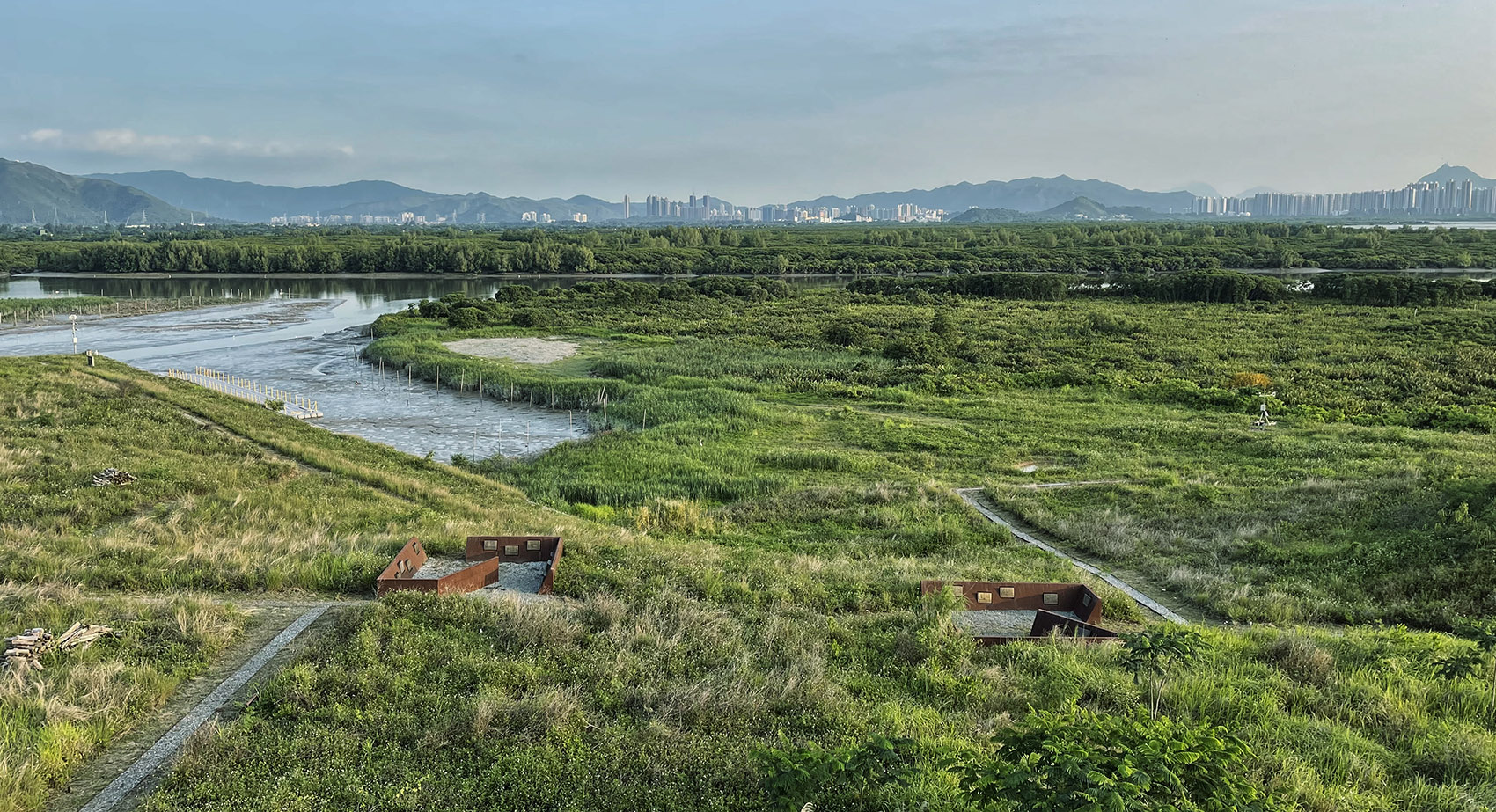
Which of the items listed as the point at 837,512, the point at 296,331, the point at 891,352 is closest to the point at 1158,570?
the point at 837,512

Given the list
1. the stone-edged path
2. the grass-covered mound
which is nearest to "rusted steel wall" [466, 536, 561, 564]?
the grass-covered mound

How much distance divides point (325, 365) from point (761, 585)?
43.2 metres

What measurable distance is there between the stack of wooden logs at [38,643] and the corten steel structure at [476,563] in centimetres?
270

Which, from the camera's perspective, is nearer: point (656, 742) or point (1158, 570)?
point (656, 742)

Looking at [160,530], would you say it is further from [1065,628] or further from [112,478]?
[1065,628]

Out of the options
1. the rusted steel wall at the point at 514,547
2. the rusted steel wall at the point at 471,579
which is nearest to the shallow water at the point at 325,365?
the rusted steel wall at the point at 514,547

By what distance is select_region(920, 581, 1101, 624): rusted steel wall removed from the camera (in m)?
11.2

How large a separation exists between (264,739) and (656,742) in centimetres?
296

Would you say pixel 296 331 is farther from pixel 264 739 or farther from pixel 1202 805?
pixel 1202 805

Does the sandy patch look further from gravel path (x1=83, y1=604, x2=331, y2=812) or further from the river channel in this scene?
gravel path (x1=83, y1=604, x2=331, y2=812)

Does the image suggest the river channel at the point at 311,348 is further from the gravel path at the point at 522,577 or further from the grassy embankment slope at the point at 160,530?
the gravel path at the point at 522,577

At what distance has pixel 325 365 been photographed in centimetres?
4712

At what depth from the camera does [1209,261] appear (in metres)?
118

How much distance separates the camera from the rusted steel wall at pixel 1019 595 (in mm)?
11211
